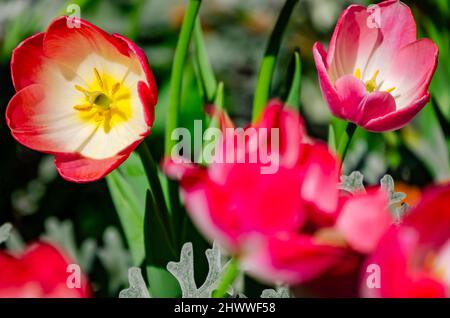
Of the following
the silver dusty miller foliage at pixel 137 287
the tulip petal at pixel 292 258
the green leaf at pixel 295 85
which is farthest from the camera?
the green leaf at pixel 295 85

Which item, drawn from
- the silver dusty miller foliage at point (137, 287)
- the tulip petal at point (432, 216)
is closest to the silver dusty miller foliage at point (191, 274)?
the silver dusty miller foliage at point (137, 287)

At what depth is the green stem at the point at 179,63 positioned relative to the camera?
413 mm

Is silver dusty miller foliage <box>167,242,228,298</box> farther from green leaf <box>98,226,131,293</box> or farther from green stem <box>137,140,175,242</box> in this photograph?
green leaf <box>98,226,131,293</box>

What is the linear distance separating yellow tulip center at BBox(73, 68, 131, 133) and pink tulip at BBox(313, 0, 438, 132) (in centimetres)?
12

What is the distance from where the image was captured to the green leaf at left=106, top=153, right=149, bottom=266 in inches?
18.4

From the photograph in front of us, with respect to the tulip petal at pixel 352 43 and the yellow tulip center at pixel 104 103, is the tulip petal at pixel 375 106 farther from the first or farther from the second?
the yellow tulip center at pixel 104 103

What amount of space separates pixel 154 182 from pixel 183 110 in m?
0.23

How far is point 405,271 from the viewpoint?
29 centimetres

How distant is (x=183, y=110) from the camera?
0.64 metres

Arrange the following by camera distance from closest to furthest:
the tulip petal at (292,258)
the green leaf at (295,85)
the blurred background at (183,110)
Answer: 1. the tulip petal at (292,258)
2. the green leaf at (295,85)
3. the blurred background at (183,110)

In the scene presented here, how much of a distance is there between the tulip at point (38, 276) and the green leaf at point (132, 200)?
0.40 feet

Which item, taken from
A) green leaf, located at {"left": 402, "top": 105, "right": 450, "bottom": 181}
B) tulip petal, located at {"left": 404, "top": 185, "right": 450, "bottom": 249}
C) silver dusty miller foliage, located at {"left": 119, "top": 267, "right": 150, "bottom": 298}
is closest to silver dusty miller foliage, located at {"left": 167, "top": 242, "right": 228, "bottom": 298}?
silver dusty miller foliage, located at {"left": 119, "top": 267, "right": 150, "bottom": 298}
